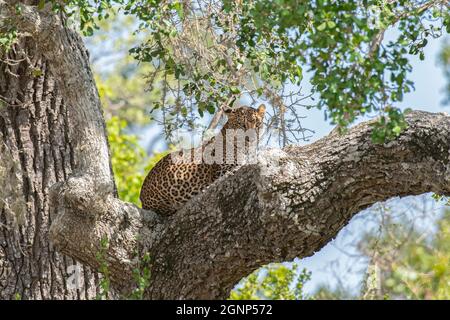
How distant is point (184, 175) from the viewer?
649 cm

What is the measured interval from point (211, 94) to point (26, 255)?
193 centimetres

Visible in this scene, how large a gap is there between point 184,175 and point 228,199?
31.4 inches

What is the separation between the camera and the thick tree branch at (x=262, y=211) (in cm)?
534

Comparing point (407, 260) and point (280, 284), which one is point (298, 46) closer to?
point (280, 284)

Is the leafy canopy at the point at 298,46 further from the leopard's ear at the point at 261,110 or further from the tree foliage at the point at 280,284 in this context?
the tree foliage at the point at 280,284

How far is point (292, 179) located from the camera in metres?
5.48

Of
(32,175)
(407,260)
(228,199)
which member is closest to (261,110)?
(228,199)

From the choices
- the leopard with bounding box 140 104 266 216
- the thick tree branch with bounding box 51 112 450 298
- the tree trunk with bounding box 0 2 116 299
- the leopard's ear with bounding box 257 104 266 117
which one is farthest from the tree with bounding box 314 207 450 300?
the tree trunk with bounding box 0 2 116 299

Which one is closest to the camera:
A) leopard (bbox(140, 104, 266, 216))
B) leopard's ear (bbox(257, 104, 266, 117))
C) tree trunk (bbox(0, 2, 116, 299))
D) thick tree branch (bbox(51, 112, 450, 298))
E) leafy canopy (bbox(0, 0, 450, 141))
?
leafy canopy (bbox(0, 0, 450, 141))

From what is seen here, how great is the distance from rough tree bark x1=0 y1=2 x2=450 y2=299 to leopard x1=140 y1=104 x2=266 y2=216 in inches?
10.0

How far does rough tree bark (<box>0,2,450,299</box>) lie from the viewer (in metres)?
5.36

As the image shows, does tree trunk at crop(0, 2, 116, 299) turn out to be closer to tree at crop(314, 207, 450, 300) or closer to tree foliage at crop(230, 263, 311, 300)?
tree foliage at crop(230, 263, 311, 300)

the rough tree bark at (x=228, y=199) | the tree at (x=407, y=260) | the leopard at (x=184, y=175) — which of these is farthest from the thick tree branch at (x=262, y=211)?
the tree at (x=407, y=260)

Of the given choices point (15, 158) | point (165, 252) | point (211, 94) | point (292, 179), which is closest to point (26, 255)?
point (15, 158)
